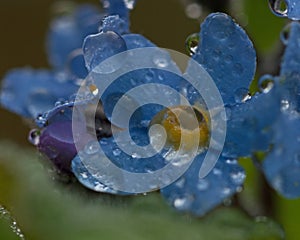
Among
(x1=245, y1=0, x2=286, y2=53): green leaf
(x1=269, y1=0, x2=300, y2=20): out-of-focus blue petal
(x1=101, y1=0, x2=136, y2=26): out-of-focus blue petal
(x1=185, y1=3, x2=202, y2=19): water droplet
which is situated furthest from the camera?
(x1=245, y1=0, x2=286, y2=53): green leaf

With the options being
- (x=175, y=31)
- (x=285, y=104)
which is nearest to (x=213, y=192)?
(x=285, y=104)

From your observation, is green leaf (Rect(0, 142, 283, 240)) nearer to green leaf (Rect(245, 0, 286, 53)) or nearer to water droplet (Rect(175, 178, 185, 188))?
water droplet (Rect(175, 178, 185, 188))

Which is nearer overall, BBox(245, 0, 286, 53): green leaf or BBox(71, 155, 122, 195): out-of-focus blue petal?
BBox(71, 155, 122, 195): out-of-focus blue petal

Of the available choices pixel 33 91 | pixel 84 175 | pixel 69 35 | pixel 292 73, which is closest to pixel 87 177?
pixel 84 175

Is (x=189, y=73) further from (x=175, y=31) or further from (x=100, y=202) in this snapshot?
(x=175, y=31)

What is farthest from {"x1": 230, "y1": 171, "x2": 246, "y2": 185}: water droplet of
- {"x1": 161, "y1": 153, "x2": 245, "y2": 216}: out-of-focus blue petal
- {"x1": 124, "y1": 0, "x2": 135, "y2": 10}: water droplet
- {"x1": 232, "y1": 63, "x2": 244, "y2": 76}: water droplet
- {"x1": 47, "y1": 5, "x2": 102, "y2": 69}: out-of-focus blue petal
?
{"x1": 47, "y1": 5, "x2": 102, "y2": 69}: out-of-focus blue petal

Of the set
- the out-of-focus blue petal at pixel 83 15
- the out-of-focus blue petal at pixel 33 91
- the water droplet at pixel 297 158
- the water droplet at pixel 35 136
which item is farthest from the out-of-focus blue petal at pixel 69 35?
the water droplet at pixel 297 158

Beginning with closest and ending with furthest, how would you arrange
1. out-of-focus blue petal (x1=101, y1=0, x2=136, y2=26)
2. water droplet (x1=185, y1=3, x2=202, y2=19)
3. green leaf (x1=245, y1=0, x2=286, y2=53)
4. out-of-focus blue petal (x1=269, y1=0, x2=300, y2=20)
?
out-of-focus blue petal (x1=269, y1=0, x2=300, y2=20), out-of-focus blue petal (x1=101, y1=0, x2=136, y2=26), water droplet (x1=185, y1=3, x2=202, y2=19), green leaf (x1=245, y1=0, x2=286, y2=53)
